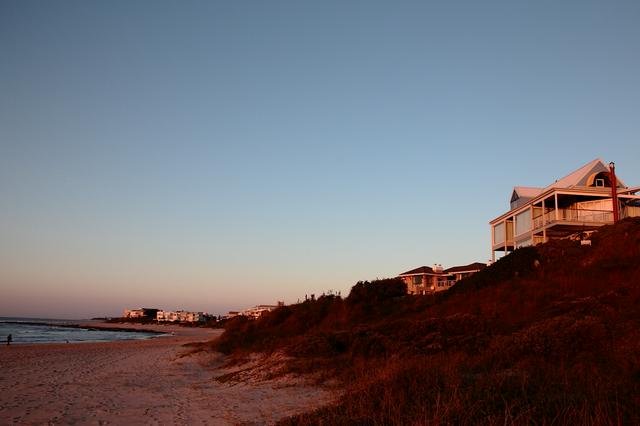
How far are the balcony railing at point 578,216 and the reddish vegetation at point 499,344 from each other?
516 centimetres

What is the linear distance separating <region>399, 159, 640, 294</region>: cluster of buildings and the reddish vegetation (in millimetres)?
5519

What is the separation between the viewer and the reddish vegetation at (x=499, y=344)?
273 inches

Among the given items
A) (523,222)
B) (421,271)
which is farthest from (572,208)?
(421,271)

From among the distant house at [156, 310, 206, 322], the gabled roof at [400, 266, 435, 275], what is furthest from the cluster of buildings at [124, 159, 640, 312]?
the distant house at [156, 310, 206, 322]

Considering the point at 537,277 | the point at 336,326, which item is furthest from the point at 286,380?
the point at 537,277

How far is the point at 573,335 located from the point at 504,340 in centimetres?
171

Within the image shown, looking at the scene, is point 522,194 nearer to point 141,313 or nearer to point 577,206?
point 577,206

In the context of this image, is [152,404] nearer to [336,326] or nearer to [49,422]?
[49,422]

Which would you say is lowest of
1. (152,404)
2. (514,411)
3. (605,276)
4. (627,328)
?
(152,404)

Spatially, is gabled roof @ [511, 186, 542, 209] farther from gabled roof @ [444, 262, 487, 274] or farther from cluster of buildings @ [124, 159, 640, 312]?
gabled roof @ [444, 262, 487, 274]

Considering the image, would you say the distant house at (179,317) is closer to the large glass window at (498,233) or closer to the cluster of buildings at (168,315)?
the cluster of buildings at (168,315)

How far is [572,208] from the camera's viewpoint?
3259 cm

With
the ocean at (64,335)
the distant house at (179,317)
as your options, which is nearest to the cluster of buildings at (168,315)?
the distant house at (179,317)

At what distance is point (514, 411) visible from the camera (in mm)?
6742
